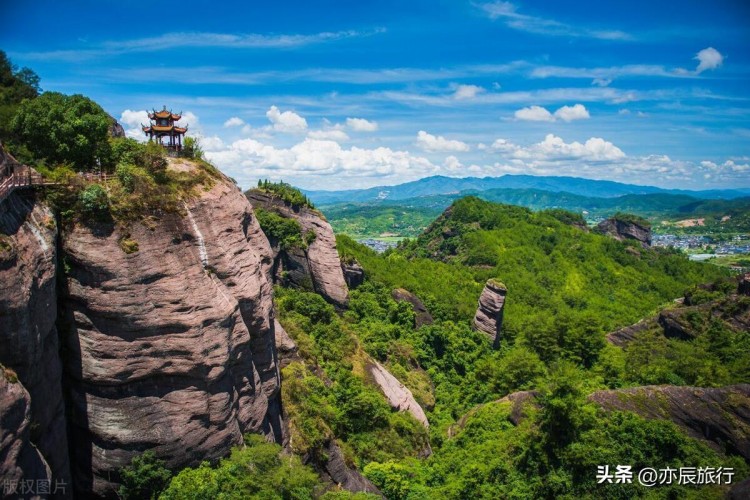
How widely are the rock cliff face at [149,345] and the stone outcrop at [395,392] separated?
1918 cm

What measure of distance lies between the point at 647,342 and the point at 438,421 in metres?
27.8

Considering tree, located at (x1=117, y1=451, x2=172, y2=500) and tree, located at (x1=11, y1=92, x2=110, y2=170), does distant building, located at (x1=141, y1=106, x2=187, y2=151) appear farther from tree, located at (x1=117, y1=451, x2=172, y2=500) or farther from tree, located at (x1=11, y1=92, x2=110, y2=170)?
tree, located at (x1=117, y1=451, x2=172, y2=500)

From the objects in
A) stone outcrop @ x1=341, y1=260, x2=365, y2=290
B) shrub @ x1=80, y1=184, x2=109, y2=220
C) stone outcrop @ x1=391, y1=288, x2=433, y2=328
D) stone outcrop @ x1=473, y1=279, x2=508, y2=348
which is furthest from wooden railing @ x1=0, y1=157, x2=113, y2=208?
stone outcrop @ x1=473, y1=279, x2=508, y2=348

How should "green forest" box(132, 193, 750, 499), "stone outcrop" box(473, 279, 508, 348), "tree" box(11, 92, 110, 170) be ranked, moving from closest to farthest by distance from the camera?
"tree" box(11, 92, 110, 170) → "green forest" box(132, 193, 750, 499) → "stone outcrop" box(473, 279, 508, 348)

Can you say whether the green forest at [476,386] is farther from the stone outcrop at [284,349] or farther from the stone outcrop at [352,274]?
the stone outcrop at [352,274]

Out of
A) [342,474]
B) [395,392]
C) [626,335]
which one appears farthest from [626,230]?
[342,474]

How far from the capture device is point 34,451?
1831cm

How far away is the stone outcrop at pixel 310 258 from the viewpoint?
54.4m

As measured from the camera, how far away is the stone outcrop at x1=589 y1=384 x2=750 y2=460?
3170cm

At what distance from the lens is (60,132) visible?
2452 centimetres

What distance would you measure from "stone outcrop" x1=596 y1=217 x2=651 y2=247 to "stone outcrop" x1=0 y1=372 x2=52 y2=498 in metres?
154

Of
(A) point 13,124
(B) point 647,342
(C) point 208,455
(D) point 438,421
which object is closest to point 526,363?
(D) point 438,421

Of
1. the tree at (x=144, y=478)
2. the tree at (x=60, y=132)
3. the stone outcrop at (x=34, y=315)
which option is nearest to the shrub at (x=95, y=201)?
the stone outcrop at (x=34, y=315)

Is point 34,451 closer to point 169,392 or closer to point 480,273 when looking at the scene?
point 169,392
